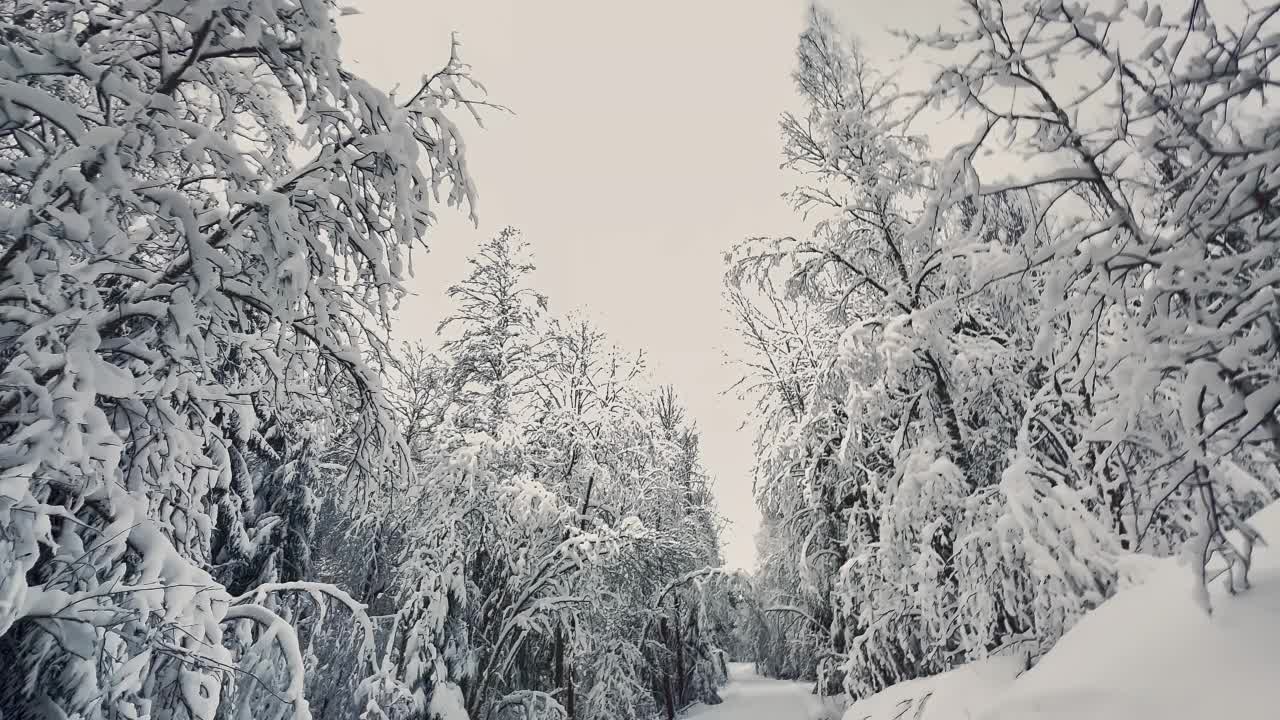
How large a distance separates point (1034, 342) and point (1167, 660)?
137 cm

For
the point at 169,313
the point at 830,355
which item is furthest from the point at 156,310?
the point at 830,355

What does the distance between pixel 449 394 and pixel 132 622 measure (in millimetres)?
9166

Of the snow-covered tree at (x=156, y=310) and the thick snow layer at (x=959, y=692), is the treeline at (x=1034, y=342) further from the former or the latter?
the snow-covered tree at (x=156, y=310)

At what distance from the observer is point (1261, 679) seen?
61.0 inches

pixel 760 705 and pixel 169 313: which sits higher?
pixel 169 313

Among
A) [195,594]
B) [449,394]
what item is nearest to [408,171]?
[195,594]

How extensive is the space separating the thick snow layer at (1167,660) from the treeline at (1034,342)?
135 mm

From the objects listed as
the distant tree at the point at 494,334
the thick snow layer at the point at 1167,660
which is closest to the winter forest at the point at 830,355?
the thick snow layer at the point at 1167,660

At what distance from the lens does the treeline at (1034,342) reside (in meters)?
1.75

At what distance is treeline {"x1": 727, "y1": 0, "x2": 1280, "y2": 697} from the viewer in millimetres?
1755

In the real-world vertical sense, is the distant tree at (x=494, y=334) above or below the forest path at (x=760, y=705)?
above

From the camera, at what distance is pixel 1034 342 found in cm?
271

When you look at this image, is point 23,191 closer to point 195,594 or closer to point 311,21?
point 311,21

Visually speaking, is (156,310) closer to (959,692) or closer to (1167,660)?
(1167,660)
